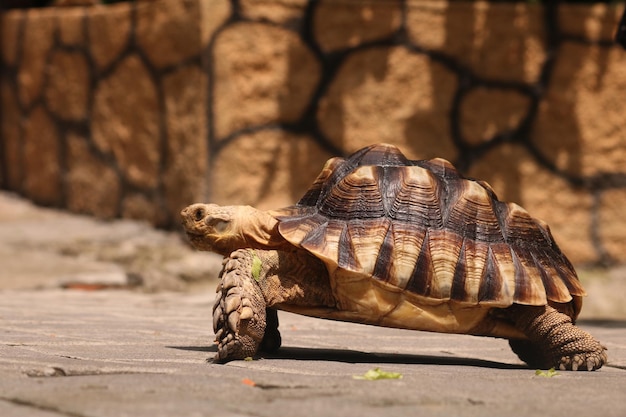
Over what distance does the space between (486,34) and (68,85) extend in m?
3.12

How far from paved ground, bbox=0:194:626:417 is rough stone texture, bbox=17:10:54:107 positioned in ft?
6.09

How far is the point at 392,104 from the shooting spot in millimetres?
6676

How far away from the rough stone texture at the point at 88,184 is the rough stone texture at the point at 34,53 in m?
0.60

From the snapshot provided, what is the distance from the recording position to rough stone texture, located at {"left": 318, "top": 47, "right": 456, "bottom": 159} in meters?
6.66

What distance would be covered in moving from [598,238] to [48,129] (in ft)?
13.5

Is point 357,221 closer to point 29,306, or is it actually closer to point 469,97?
point 29,306

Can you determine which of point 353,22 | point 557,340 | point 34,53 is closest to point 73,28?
point 34,53

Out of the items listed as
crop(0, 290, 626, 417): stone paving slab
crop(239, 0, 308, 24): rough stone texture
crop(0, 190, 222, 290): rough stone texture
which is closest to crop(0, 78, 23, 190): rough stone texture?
crop(0, 190, 222, 290): rough stone texture

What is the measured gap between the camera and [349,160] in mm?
3729

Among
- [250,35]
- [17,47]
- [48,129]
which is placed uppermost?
[250,35]

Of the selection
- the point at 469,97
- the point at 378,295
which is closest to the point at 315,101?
the point at 469,97

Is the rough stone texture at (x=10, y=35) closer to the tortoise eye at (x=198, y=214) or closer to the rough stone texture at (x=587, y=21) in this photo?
the rough stone texture at (x=587, y=21)

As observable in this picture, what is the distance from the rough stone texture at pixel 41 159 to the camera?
26.2 ft

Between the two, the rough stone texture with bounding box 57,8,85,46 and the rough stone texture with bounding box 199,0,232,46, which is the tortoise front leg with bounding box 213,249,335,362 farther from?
the rough stone texture with bounding box 57,8,85,46
